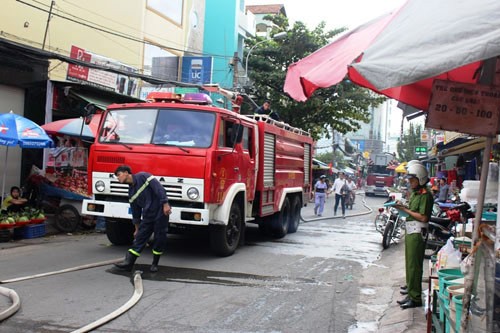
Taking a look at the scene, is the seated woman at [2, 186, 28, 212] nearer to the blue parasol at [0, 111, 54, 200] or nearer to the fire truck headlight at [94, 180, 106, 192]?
the blue parasol at [0, 111, 54, 200]

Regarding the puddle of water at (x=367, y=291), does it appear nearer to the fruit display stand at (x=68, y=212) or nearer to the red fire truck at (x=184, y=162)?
the red fire truck at (x=184, y=162)

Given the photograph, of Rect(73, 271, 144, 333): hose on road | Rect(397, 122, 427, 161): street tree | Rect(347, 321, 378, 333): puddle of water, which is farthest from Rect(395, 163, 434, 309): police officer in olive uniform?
Rect(397, 122, 427, 161): street tree

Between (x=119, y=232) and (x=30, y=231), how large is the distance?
7.42 feet

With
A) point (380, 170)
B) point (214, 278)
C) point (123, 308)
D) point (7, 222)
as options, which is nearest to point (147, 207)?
point (214, 278)

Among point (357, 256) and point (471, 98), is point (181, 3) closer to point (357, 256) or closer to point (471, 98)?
point (357, 256)

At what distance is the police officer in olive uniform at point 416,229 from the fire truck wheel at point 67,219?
8.00m

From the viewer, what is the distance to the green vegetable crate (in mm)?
10016

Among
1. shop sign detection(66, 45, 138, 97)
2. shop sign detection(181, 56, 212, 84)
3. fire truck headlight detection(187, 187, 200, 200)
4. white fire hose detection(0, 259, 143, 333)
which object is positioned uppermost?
shop sign detection(181, 56, 212, 84)

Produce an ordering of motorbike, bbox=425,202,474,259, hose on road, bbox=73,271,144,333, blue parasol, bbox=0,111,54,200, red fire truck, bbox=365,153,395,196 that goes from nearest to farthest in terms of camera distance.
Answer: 1. hose on road, bbox=73,271,144,333
2. motorbike, bbox=425,202,474,259
3. blue parasol, bbox=0,111,54,200
4. red fire truck, bbox=365,153,395,196

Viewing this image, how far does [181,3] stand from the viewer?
74.2ft

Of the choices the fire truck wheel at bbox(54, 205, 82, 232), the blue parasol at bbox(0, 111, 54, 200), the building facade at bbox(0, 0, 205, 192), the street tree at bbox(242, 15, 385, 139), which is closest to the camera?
the blue parasol at bbox(0, 111, 54, 200)

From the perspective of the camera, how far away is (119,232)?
30.5ft

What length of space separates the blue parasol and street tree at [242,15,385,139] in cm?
1511

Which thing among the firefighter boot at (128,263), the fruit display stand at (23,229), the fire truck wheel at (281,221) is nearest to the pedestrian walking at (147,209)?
the firefighter boot at (128,263)
